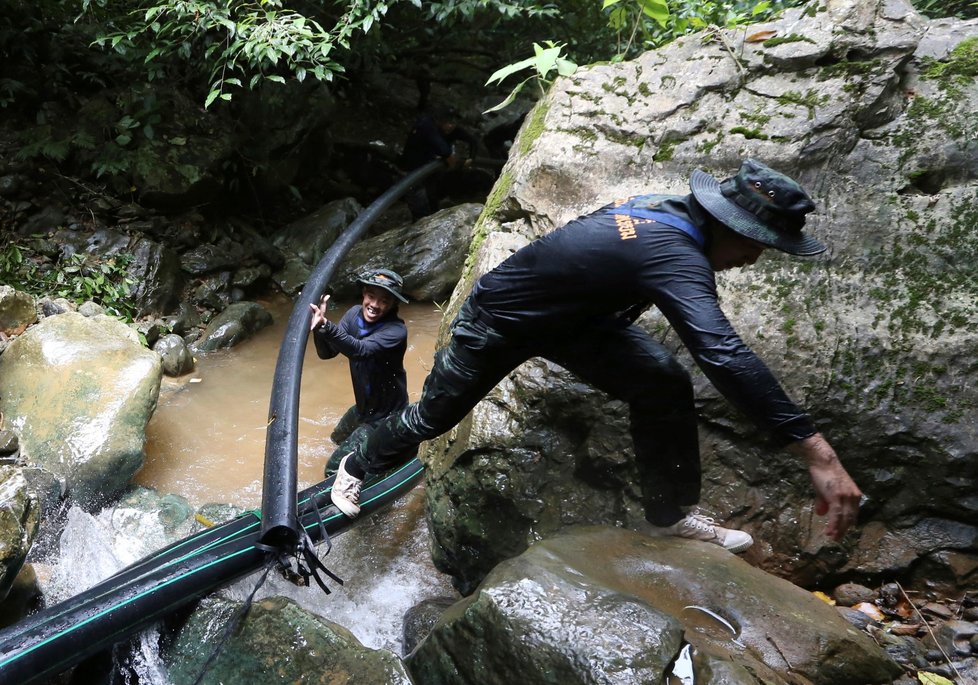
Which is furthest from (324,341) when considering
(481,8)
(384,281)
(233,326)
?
(481,8)

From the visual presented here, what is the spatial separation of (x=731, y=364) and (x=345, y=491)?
2193mm

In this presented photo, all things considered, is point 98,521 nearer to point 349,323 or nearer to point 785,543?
point 349,323

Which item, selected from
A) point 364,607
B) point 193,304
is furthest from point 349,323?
point 193,304

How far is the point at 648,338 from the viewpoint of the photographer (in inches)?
116

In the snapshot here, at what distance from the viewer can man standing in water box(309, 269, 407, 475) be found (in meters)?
4.24

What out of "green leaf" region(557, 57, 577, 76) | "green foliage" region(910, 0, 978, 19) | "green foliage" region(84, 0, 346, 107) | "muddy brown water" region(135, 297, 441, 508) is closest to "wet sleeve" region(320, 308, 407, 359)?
"muddy brown water" region(135, 297, 441, 508)

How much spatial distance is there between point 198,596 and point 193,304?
4.94m

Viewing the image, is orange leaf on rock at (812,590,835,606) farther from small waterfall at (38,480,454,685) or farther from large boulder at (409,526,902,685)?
small waterfall at (38,480,454,685)

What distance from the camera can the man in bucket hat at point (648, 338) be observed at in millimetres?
2260

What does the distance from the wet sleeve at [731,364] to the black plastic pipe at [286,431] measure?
75.9 inches

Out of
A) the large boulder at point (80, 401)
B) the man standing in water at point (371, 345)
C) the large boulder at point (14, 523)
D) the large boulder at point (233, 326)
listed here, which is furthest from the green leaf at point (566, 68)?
the large boulder at point (233, 326)

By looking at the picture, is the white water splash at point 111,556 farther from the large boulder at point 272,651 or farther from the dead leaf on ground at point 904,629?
the dead leaf on ground at point 904,629

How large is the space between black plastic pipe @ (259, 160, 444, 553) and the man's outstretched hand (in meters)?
2.12

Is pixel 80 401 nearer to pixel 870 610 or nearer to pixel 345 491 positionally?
pixel 345 491
